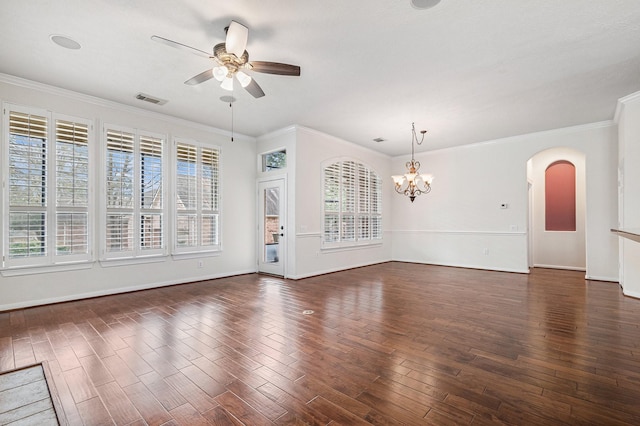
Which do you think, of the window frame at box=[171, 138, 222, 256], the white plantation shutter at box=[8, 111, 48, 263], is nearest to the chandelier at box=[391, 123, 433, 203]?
the window frame at box=[171, 138, 222, 256]

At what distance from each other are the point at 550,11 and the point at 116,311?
5.72m

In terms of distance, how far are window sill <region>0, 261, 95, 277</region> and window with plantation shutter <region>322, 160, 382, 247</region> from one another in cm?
419

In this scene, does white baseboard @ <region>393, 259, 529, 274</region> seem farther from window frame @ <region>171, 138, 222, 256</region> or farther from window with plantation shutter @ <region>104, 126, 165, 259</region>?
window with plantation shutter @ <region>104, 126, 165, 259</region>

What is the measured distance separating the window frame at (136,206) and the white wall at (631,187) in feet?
24.3

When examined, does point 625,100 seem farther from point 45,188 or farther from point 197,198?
point 45,188

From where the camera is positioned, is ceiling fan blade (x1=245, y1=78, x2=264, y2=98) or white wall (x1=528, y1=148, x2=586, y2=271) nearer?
ceiling fan blade (x1=245, y1=78, x2=264, y2=98)

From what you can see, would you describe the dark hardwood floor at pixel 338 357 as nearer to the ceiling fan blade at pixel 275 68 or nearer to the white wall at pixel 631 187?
the white wall at pixel 631 187

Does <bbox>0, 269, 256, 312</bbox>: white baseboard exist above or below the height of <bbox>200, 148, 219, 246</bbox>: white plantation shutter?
below

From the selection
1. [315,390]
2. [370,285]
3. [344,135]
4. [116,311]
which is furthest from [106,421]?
[344,135]

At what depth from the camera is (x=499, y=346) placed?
2.81 meters

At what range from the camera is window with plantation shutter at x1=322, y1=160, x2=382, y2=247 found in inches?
269

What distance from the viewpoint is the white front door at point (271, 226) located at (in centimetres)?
628

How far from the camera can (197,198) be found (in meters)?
5.82

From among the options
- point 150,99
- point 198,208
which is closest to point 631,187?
point 198,208
